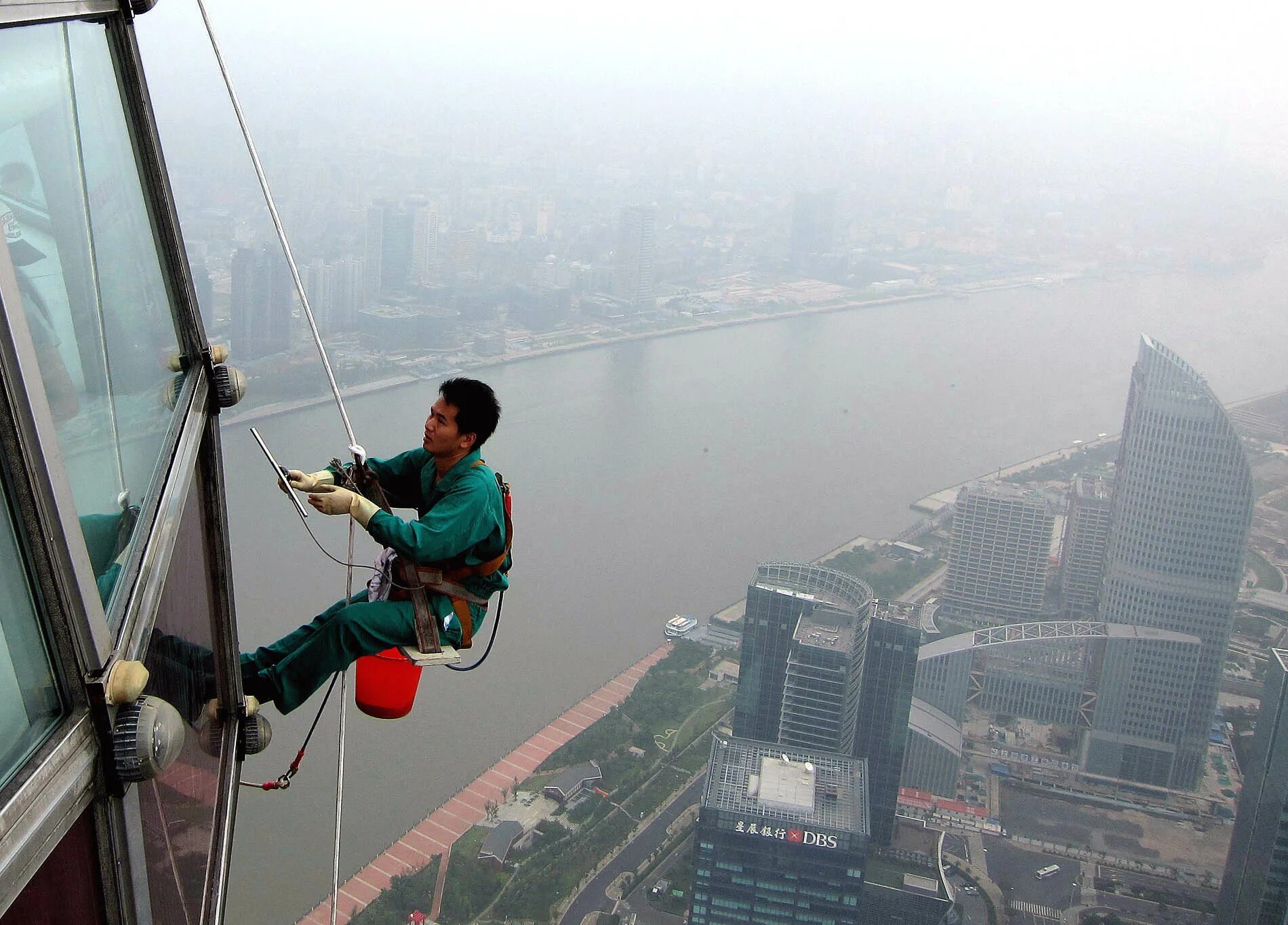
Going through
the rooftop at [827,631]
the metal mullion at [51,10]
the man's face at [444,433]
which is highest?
the metal mullion at [51,10]

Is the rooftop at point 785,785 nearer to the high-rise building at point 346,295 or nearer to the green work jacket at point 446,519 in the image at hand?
the green work jacket at point 446,519

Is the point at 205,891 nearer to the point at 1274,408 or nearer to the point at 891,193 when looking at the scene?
the point at 1274,408

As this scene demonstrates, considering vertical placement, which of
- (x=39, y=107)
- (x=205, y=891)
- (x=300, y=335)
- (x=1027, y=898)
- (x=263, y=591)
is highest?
(x=39, y=107)

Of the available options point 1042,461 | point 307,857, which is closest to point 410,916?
point 307,857

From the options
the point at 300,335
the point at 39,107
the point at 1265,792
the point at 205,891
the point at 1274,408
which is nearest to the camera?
the point at 39,107

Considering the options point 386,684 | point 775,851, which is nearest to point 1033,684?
point 775,851

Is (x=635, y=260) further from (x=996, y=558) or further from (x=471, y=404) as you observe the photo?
(x=471, y=404)

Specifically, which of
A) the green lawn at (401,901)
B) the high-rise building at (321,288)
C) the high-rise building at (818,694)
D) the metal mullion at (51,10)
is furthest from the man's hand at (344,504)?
the high-rise building at (321,288)
